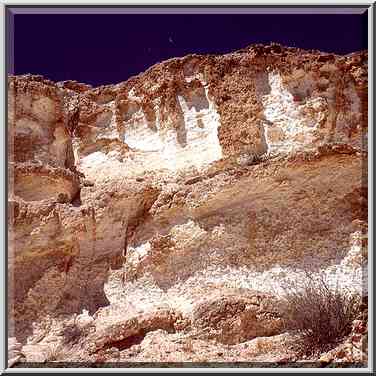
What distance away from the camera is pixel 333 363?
5.48m

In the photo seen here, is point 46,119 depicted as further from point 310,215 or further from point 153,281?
point 310,215

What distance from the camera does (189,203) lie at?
26.7 feet

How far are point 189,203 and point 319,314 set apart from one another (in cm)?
246

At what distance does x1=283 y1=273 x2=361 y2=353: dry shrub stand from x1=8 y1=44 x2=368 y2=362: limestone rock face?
0.62 feet

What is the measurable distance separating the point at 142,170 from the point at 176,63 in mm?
1697

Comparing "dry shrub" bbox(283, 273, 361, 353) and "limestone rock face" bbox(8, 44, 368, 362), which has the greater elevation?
"limestone rock face" bbox(8, 44, 368, 362)

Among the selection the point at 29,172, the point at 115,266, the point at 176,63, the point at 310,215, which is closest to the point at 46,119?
the point at 29,172

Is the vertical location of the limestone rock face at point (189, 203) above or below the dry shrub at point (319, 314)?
above

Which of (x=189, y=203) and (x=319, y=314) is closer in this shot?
(x=319, y=314)

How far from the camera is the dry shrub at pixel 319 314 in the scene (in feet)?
19.8

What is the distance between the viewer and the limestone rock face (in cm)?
702

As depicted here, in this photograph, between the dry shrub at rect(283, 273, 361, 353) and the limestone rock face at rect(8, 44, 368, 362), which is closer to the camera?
the dry shrub at rect(283, 273, 361, 353)

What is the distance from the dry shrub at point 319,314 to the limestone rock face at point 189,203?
188 mm

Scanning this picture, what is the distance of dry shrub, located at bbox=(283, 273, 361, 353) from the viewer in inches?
237
